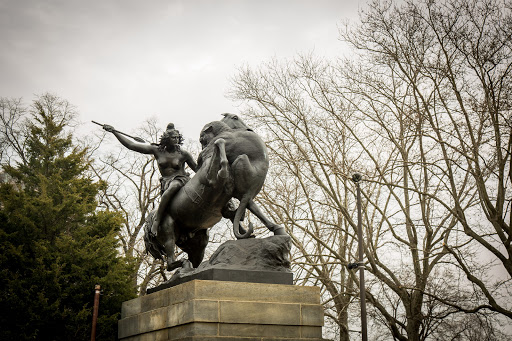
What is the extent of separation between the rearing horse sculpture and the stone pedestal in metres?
0.94

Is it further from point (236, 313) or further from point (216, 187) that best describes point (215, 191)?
point (236, 313)

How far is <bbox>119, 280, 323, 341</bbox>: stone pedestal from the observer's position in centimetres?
718

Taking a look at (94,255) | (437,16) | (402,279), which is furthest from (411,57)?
(94,255)

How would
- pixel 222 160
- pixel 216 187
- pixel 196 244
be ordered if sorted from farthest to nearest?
pixel 196 244, pixel 216 187, pixel 222 160

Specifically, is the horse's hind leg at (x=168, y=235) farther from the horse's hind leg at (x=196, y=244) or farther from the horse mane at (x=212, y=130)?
the horse mane at (x=212, y=130)

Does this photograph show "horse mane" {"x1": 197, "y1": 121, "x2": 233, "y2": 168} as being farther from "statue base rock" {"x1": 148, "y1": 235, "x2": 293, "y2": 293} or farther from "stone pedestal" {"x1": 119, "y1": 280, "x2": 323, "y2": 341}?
"stone pedestal" {"x1": 119, "y1": 280, "x2": 323, "y2": 341}

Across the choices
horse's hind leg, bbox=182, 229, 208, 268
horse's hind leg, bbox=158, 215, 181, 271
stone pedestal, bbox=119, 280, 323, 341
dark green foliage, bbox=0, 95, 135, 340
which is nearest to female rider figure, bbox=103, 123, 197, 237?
horse's hind leg, bbox=158, 215, 181, 271

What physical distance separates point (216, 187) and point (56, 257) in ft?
36.6

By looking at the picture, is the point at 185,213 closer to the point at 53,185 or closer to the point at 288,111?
the point at 53,185

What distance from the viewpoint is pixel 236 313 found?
7.32m

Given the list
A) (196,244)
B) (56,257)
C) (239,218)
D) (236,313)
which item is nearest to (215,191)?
(239,218)

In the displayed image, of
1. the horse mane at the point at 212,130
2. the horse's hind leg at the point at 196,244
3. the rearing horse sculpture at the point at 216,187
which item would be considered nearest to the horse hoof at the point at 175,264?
the rearing horse sculpture at the point at 216,187

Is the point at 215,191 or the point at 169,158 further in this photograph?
the point at 169,158

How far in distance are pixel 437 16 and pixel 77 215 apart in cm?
1300
